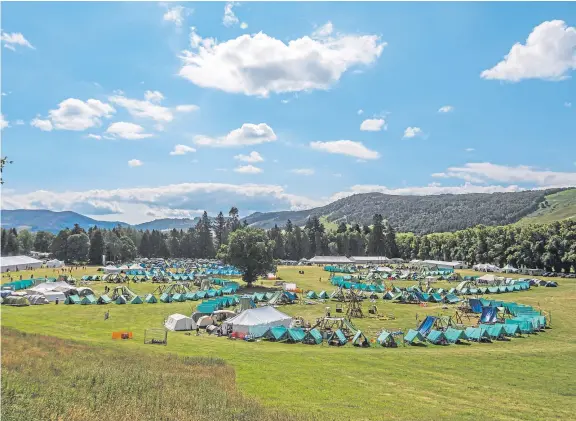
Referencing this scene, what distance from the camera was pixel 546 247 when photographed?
96.3 metres

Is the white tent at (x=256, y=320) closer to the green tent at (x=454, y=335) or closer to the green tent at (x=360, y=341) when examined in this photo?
the green tent at (x=360, y=341)

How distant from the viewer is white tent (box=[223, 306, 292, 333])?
36.4 m

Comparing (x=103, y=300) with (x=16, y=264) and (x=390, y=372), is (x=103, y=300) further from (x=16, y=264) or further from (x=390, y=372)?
(x=16, y=264)

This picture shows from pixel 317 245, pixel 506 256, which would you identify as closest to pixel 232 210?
pixel 317 245

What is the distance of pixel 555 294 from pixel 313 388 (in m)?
58.6

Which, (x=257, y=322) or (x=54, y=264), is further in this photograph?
(x=54, y=264)

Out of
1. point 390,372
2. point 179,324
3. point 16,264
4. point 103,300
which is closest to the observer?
point 390,372

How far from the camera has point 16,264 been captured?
103 meters

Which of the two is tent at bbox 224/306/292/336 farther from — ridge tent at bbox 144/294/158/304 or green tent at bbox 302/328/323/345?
ridge tent at bbox 144/294/158/304

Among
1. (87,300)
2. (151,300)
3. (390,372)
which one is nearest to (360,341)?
(390,372)

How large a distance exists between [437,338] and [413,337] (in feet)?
6.07

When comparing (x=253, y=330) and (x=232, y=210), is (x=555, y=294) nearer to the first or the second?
(x=253, y=330)

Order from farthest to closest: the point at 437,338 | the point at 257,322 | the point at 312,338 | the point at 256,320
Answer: the point at 256,320, the point at 257,322, the point at 312,338, the point at 437,338

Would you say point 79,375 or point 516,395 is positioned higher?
point 79,375
